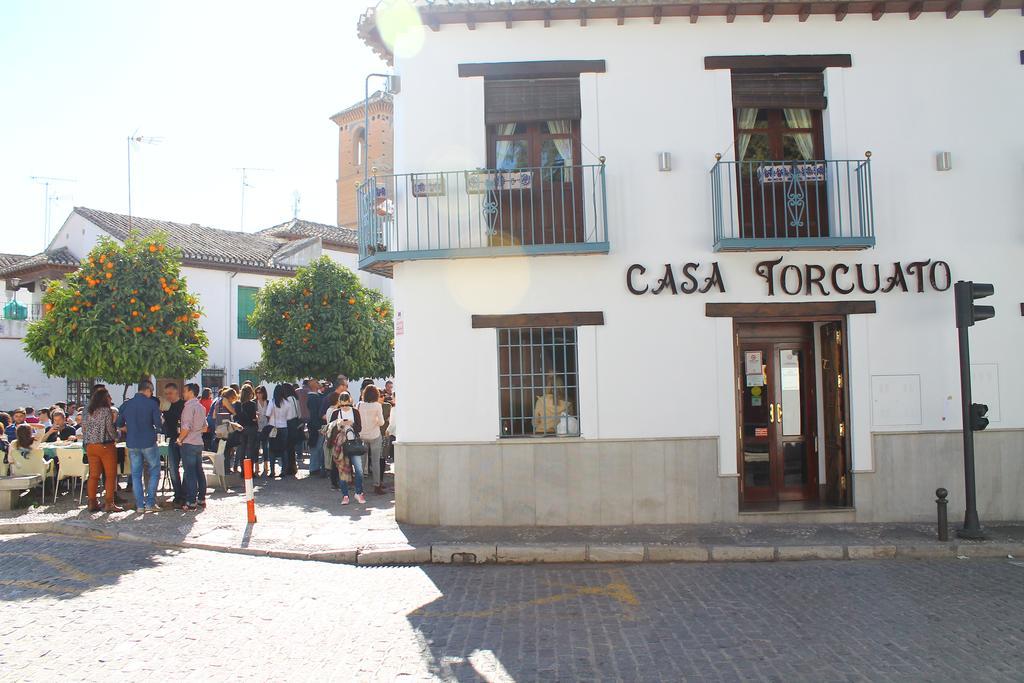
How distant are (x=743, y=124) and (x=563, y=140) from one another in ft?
8.19

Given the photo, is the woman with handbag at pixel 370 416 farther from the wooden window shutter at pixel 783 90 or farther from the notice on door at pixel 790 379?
the wooden window shutter at pixel 783 90

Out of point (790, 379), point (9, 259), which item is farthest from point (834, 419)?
point (9, 259)

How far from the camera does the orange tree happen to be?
12.3 m

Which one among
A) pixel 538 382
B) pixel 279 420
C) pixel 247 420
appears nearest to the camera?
pixel 538 382

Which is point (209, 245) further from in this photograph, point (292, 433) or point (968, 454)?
point (968, 454)

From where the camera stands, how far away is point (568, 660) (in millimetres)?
5391

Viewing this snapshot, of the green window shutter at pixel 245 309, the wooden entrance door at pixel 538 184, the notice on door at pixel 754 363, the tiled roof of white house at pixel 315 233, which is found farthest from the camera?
the tiled roof of white house at pixel 315 233

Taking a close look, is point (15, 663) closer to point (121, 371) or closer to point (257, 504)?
point (257, 504)

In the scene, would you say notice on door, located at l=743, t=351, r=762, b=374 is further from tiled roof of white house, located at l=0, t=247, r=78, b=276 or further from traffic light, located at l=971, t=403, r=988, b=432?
tiled roof of white house, located at l=0, t=247, r=78, b=276

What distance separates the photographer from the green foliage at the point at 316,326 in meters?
20.6

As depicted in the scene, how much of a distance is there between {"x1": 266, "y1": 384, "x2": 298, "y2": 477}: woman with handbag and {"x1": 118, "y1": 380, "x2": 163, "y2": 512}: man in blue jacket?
11.1ft

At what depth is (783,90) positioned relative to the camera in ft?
34.8

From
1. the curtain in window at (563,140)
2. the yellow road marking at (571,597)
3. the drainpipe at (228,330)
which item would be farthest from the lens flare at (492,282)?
the drainpipe at (228,330)

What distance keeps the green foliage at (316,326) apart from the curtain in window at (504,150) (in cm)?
1105
